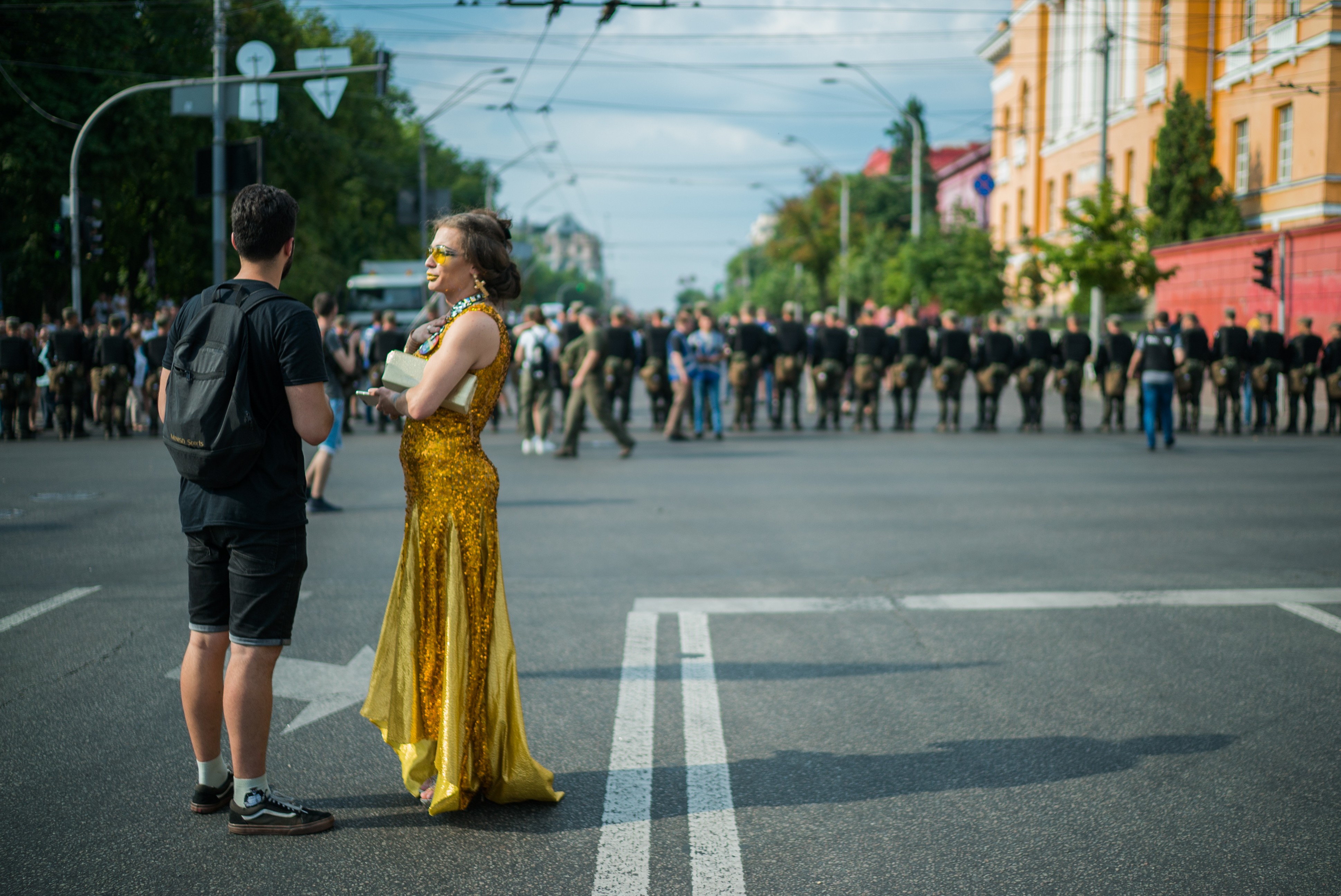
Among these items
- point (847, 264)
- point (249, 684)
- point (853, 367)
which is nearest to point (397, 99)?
point (847, 264)

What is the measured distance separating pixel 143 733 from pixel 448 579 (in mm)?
1670

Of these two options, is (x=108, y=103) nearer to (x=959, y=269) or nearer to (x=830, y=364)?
(x=830, y=364)

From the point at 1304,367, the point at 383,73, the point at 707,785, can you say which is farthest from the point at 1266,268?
the point at 707,785

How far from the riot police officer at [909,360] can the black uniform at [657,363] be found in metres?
3.54

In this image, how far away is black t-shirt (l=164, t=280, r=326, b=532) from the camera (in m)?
3.70

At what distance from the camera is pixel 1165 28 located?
39312mm

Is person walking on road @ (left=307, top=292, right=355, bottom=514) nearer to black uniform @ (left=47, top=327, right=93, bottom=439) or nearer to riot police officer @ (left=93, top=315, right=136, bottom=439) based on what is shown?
riot police officer @ (left=93, top=315, right=136, bottom=439)

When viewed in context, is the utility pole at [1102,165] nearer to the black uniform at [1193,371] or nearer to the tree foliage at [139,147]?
the black uniform at [1193,371]

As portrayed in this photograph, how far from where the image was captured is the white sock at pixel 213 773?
13.0 ft

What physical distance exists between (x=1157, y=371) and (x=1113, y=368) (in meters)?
3.36

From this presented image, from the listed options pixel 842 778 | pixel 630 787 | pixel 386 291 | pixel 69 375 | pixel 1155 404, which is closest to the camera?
pixel 630 787

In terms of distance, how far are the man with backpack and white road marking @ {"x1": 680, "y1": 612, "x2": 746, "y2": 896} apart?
1.14 metres

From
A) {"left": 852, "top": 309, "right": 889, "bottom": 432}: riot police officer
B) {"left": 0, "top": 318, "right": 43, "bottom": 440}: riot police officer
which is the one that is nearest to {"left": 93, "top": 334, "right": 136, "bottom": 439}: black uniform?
{"left": 0, "top": 318, "right": 43, "bottom": 440}: riot police officer

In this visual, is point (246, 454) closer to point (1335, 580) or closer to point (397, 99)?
point (1335, 580)
